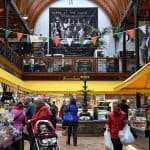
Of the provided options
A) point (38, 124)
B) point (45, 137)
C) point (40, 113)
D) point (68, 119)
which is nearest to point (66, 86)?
point (68, 119)

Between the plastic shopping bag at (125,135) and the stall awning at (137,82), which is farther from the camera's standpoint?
the stall awning at (137,82)

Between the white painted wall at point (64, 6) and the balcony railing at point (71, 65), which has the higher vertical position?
the white painted wall at point (64, 6)

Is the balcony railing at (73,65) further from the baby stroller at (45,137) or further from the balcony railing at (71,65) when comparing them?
the baby stroller at (45,137)

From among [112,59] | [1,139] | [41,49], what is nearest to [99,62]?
[112,59]

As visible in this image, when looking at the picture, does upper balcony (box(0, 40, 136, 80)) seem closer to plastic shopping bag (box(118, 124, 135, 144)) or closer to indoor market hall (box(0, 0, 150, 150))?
Answer: indoor market hall (box(0, 0, 150, 150))

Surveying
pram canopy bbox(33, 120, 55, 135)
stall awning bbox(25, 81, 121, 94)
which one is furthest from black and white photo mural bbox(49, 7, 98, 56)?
pram canopy bbox(33, 120, 55, 135)

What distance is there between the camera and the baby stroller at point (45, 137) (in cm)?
967

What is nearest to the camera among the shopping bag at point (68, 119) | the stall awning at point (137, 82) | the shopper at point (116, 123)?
the shopper at point (116, 123)

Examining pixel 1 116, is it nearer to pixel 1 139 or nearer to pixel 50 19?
pixel 1 139

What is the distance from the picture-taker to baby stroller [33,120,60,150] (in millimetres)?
9672

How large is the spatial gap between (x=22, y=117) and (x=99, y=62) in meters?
21.6

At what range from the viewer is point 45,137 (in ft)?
32.1

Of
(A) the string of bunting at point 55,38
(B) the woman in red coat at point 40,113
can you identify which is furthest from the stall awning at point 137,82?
(A) the string of bunting at point 55,38

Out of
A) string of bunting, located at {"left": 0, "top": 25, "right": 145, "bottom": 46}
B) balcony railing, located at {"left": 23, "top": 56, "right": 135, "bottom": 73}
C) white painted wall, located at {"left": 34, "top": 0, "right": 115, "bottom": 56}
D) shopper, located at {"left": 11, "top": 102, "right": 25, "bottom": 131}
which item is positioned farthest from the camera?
white painted wall, located at {"left": 34, "top": 0, "right": 115, "bottom": 56}
